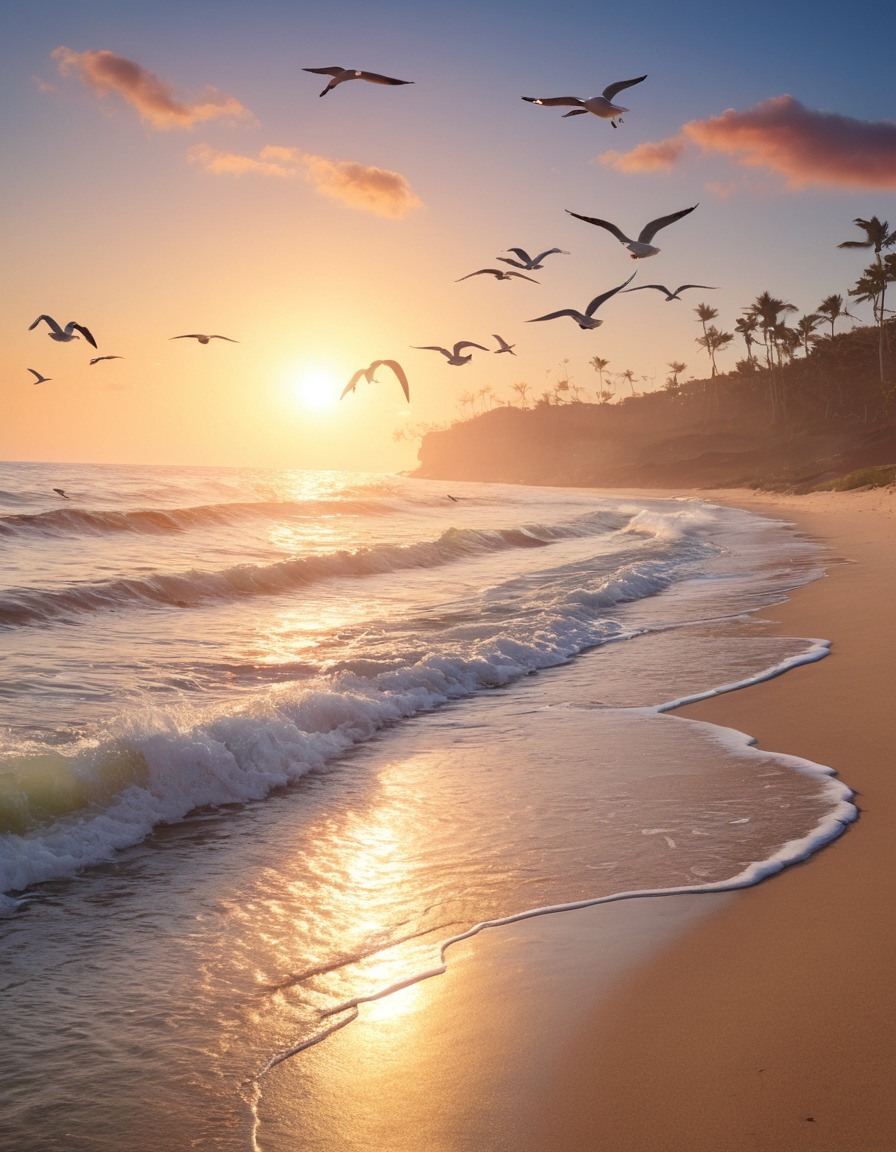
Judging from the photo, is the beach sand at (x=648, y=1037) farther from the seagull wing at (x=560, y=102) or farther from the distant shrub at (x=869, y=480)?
the distant shrub at (x=869, y=480)

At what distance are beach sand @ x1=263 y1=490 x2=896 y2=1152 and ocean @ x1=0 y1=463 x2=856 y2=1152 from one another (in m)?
0.18

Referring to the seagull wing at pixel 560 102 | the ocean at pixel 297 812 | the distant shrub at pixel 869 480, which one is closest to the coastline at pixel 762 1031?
the ocean at pixel 297 812

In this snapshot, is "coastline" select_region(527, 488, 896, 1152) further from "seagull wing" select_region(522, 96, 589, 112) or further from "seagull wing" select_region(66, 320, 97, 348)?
"seagull wing" select_region(66, 320, 97, 348)

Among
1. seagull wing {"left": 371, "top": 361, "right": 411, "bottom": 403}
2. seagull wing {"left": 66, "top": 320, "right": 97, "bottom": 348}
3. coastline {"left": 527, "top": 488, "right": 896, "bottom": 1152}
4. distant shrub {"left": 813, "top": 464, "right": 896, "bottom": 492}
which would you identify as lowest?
coastline {"left": 527, "top": 488, "right": 896, "bottom": 1152}

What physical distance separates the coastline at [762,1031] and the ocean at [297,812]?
1.15ft

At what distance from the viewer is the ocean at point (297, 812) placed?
3.38 meters

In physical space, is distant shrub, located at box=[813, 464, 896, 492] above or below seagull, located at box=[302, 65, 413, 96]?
below

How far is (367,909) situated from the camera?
4473 mm

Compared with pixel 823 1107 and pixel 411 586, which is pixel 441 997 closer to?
pixel 823 1107

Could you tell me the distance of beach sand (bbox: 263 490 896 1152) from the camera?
110 inches

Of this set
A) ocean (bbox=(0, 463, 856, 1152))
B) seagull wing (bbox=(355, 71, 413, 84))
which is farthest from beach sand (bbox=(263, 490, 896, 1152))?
seagull wing (bbox=(355, 71, 413, 84))

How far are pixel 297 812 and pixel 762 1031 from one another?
11.1 ft

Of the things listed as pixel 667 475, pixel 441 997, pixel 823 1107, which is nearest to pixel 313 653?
pixel 441 997

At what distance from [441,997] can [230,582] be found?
14.4 meters
